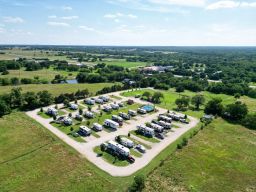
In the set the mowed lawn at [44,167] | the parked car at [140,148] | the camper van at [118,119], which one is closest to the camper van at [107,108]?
the camper van at [118,119]

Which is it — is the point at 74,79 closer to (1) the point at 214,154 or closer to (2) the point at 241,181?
(1) the point at 214,154

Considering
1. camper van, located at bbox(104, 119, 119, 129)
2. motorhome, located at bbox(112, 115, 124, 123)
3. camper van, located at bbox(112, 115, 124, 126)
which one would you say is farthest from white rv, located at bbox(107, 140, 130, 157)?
motorhome, located at bbox(112, 115, 124, 123)

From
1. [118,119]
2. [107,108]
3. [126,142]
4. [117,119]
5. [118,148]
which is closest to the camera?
[118,148]

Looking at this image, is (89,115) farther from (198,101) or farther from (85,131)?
(198,101)

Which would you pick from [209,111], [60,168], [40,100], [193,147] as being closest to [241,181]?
[193,147]

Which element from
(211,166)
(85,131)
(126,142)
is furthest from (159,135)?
(85,131)

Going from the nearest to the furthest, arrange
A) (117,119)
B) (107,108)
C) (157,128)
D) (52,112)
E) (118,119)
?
(157,128), (118,119), (117,119), (52,112), (107,108)
